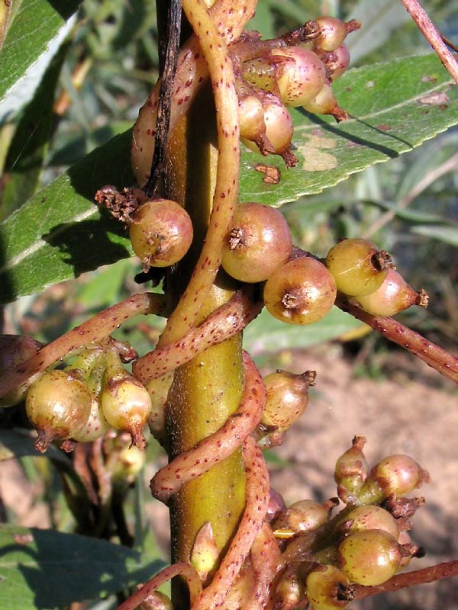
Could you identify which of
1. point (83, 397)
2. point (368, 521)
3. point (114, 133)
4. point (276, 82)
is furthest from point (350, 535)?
point (114, 133)

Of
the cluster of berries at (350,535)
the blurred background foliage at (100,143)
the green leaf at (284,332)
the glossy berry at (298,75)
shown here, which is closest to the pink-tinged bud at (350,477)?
the cluster of berries at (350,535)

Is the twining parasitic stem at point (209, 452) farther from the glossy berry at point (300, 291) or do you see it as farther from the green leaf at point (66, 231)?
the green leaf at point (66, 231)

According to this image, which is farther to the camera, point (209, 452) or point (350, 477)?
point (350, 477)

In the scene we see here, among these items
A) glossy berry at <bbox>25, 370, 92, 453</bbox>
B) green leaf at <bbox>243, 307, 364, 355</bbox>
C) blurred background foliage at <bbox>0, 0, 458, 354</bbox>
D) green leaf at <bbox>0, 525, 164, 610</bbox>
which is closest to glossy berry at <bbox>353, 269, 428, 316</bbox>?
glossy berry at <bbox>25, 370, 92, 453</bbox>

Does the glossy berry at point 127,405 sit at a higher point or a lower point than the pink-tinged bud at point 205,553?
higher

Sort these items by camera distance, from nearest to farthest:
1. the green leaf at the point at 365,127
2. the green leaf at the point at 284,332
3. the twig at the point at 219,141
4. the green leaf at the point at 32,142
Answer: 1. the twig at the point at 219,141
2. the green leaf at the point at 365,127
3. the green leaf at the point at 32,142
4. the green leaf at the point at 284,332

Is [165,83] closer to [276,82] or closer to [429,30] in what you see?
[276,82]
